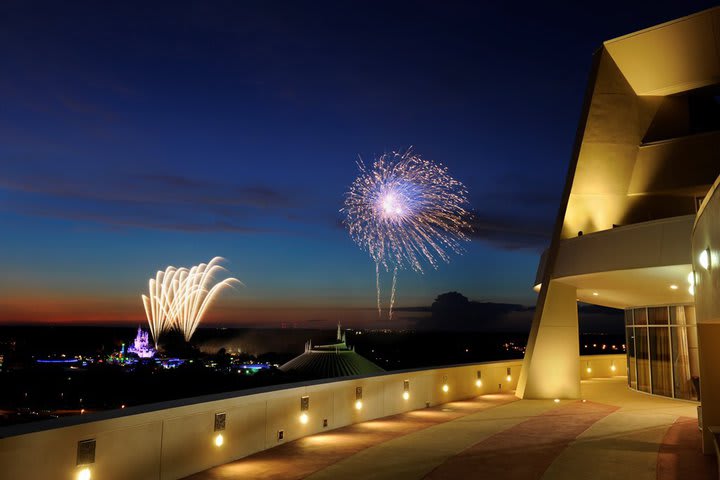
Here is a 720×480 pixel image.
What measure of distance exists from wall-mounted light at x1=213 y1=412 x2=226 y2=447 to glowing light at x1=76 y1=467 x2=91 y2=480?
262cm

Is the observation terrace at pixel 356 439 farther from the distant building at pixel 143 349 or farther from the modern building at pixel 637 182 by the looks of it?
the distant building at pixel 143 349

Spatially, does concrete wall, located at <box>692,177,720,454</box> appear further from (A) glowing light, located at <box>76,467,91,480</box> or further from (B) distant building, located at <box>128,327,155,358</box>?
(B) distant building, located at <box>128,327,155,358</box>

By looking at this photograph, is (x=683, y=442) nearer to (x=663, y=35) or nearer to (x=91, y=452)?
(x=91, y=452)

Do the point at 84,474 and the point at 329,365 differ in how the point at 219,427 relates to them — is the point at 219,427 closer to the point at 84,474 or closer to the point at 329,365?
the point at 84,474

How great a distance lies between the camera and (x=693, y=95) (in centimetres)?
2181

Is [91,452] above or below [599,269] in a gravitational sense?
below

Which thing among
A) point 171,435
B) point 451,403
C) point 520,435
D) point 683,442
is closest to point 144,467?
point 171,435

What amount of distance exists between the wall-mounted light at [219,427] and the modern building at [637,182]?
12.4m

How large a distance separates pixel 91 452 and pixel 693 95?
74.4 ft

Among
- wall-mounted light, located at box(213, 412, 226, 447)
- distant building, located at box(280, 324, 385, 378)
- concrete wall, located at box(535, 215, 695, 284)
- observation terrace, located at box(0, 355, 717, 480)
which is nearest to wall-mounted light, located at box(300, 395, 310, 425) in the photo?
observation terrace, located at box(0, 355, 717, 480)

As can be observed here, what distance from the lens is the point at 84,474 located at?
7.41 m

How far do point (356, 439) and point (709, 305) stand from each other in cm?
728

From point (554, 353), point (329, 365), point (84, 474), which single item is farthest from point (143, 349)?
point (84, 474)

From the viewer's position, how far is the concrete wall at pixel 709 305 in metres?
6.94
